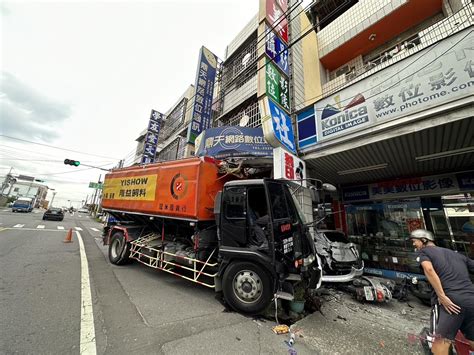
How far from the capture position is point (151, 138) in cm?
1466

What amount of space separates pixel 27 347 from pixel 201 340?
7.00ft

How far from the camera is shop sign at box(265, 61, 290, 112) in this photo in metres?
5.30

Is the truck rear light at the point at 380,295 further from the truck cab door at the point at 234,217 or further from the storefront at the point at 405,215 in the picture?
the truck cab door at the point at 234,217

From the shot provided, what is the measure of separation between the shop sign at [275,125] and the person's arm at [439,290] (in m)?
3.52

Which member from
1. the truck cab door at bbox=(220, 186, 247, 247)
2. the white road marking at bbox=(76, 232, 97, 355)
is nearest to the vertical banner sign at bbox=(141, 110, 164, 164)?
the white road marking at bbox=(76, 232, 97, 355)

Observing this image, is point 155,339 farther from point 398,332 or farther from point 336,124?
point 336,124

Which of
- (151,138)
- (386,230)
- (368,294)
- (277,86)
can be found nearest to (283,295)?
(368,294)

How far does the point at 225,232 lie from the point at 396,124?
4.50 m

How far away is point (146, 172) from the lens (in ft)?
20.1

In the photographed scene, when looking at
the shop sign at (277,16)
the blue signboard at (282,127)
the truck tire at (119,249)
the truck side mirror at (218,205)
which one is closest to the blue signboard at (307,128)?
the blue signboard at (282,127)

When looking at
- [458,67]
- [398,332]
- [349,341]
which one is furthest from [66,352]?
[458,67]

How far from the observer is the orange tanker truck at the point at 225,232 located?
354cm

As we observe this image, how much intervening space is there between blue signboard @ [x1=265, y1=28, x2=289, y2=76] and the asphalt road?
6439 mm

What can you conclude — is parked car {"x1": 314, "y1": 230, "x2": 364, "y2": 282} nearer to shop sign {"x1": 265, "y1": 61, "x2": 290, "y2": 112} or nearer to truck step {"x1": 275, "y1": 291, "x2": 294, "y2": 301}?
truck step {"x1": 275, "y1": 291, "x2": 294, "y2": 301}
